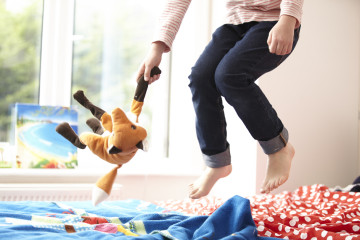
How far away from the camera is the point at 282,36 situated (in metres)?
1.33

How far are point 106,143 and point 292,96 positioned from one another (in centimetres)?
185

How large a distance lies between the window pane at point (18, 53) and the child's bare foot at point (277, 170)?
5.87 feet

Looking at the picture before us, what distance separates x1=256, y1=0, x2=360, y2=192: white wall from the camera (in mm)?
2920

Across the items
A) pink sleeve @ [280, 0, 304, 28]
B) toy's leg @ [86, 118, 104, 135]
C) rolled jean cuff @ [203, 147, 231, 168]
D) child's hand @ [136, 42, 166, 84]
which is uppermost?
pink sleeve @ [280, 0, 304, 28]

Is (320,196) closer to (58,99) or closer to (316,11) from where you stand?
(316,11)

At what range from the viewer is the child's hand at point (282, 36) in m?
1.33

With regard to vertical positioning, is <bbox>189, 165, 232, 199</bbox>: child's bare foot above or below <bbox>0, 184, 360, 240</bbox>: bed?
above

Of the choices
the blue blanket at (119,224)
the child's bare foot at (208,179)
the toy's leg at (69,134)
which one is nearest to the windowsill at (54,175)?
the blue blanket at (119,224)

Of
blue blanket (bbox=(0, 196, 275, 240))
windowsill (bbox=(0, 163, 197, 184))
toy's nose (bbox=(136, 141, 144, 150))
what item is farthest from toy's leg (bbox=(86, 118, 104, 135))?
windowsill (bbox=(0, 163, 197, 184))

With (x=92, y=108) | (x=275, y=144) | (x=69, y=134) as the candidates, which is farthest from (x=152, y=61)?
(x=275, y=144)

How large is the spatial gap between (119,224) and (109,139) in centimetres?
40

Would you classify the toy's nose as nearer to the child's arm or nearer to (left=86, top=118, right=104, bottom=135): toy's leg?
(left=86, top=118, right=104, bottom=135): toy's leg

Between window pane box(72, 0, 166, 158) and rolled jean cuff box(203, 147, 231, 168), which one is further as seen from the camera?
window pane box(72, 0, 166, 158)

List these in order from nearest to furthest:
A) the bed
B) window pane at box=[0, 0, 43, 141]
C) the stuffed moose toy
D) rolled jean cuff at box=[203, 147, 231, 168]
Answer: the stuffed moose toy < the bed < rolled jean cuff at box=[203, 147, 231, 168] < window pane at box=[0, 0, 43, 141]
